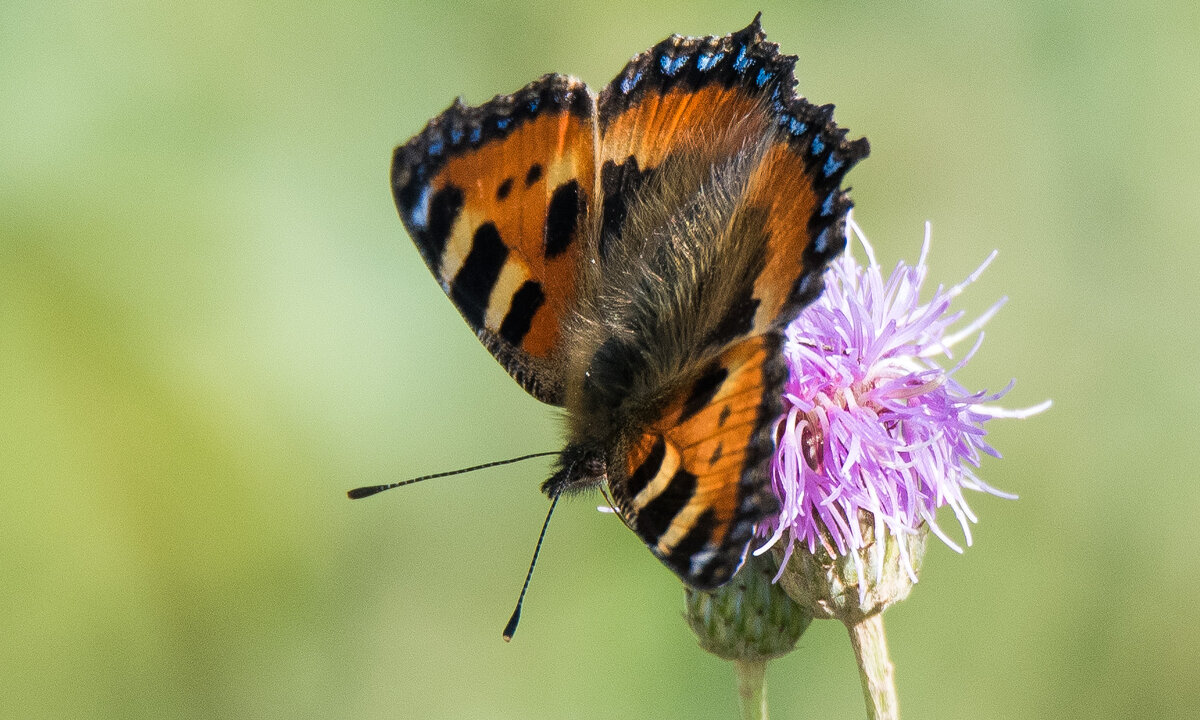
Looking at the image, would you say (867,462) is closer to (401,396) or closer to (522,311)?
(522,311)

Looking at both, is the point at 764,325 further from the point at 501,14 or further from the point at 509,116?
the point at 501,14

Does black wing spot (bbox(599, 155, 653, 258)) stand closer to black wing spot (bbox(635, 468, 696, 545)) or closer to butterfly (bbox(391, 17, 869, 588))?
butterfly (bbox(391, 17, 869, 588))

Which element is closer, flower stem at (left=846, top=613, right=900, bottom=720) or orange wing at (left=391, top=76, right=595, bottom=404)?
flower stem at (left=846, top=613, right=900, bottom=720)

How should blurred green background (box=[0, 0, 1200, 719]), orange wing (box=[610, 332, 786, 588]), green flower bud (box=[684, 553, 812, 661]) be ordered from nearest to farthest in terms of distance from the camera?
orange wing (box=[610, 332, 786, 588])
green flower bud (box=[684, 553, 812, 661])
blurred green background (box=[0, 0, 1200, 719])

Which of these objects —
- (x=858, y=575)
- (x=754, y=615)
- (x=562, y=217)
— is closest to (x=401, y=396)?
(x=562, y=217)

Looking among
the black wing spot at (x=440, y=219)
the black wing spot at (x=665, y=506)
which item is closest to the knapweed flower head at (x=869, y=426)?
the black wing spot at (x=665, y=506)

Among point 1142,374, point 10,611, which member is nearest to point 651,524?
point 10,611

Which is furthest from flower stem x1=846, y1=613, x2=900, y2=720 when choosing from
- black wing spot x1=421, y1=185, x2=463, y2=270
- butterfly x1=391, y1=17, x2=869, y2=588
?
black wing spot x1=421, y1=185, x2=463, y2=270
